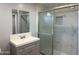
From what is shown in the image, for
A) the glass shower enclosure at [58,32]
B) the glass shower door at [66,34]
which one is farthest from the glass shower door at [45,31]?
the glass shower door at [66,34]

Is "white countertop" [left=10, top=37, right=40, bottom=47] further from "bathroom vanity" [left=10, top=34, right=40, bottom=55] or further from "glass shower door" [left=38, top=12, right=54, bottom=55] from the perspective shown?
"glass shower door" [left=38, top=12, right=54, bottom=55]

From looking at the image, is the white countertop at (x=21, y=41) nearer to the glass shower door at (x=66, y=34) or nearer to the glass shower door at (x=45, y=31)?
the glass shower door at (x=45, y=31)

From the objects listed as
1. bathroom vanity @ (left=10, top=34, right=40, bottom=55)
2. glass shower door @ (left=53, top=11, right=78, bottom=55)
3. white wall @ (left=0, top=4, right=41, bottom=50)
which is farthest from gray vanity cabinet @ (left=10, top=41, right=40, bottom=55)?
glass shower door @ (left=53, top=11, right=78, bottom=55)

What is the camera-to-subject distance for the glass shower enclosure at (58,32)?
156 centimetres

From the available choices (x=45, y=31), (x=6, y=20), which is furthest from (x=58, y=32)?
(x=6, y=20)

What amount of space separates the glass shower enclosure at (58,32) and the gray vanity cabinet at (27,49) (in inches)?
3.3

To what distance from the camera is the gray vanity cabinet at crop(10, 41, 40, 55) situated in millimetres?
1387

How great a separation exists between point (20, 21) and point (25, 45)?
36cm

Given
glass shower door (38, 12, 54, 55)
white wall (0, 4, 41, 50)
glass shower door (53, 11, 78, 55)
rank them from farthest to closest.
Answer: glass shower door (53, 11, 78, 55) → glass shower door (38, 12, 54, 55) → white wall (0, 4, 41, 50)

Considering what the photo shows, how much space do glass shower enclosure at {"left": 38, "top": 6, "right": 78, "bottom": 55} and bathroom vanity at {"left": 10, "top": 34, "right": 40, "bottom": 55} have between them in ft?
0.30

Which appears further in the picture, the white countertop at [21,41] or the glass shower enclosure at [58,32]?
the glass shower enclosure at [58,32]

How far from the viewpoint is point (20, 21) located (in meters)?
1.45

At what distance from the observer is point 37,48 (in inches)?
59.2
